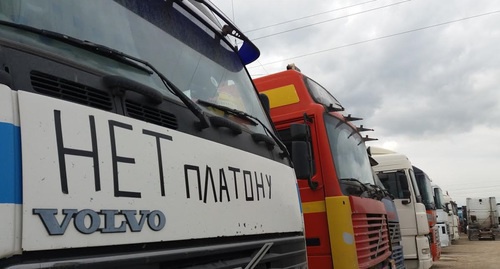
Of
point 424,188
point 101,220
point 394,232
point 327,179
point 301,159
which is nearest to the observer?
point 101,220

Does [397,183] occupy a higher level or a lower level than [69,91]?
lower

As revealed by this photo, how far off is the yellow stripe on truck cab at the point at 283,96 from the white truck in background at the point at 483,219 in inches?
1247

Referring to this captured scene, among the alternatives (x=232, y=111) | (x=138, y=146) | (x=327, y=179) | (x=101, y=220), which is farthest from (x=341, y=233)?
(x=101, y=220)

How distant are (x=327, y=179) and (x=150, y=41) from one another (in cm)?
268

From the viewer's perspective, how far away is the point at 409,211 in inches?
352

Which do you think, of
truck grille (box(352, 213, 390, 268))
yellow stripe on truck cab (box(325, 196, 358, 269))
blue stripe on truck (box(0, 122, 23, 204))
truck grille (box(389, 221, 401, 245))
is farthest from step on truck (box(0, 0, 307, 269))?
truck grille (box(389, 221, 401, 245))

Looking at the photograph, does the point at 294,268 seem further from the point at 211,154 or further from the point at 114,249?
the point at 114,249

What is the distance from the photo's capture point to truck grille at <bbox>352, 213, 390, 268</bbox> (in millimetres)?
4359

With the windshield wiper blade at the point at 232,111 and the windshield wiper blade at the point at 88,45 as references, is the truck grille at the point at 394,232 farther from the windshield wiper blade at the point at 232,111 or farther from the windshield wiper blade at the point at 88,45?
the windshield wiper blade at the point at 88,45

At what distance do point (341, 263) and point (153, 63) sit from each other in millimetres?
2944

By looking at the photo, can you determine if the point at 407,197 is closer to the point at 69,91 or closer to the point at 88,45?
the point at 88,45

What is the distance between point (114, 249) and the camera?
1.53 m

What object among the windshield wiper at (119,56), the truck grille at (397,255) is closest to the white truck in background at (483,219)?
the truck grille at (397,255)

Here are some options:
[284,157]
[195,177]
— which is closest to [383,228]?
[284,157]
